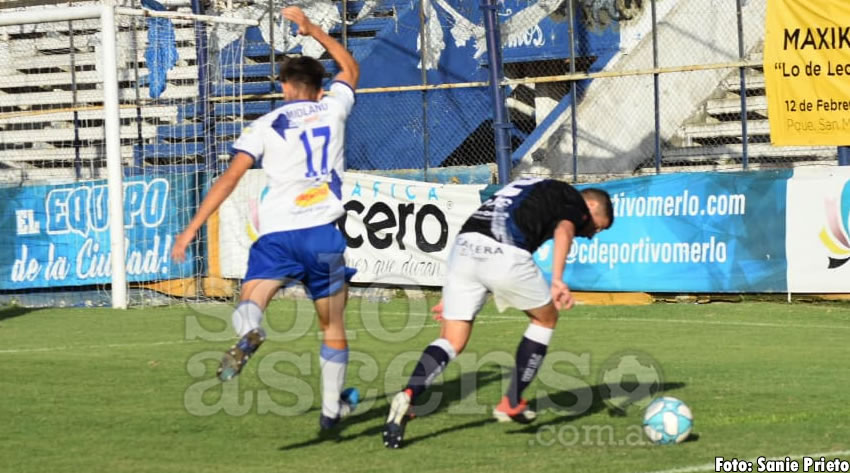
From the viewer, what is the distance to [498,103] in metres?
20.4

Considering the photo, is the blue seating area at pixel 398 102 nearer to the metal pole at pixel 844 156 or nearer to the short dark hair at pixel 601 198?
the metal pole at pixel 844 156

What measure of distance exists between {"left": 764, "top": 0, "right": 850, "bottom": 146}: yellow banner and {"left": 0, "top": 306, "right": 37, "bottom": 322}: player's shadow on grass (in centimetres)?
1016

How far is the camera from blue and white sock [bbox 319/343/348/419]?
8.60 m

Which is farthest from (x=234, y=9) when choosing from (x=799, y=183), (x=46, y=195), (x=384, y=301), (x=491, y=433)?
(x=491, y=433)

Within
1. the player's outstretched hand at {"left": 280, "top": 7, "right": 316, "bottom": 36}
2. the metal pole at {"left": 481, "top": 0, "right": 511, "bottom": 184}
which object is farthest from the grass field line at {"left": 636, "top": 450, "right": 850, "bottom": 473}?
the metal pole at {"left": 481, "top": 0, "right": 511, "bottom": 184}

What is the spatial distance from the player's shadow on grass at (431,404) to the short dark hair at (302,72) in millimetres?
2098

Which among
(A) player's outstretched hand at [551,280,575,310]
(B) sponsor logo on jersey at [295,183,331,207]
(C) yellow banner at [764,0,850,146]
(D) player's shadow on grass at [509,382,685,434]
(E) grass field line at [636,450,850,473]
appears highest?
(C) yellow banner at [764,0,850,146]

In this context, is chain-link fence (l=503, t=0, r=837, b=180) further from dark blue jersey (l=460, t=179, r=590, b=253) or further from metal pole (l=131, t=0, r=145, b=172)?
dark blue jersey (l=460, t=179, r=590, b=253)

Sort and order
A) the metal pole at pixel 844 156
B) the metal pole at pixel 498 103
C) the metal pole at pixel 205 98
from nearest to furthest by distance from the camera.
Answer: the metal pole at pixel 844 156
the metal pole at pixel 498 103
the metal pole at pixel 205 98

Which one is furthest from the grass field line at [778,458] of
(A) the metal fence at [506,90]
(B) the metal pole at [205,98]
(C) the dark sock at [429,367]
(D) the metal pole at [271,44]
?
(D) the metal pole at [271,44]

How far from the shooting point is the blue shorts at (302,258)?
339 inches

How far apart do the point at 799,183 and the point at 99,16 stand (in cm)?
941

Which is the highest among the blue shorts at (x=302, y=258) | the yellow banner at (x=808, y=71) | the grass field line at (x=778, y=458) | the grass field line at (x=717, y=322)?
the yellow banner at (x=808, y=71)

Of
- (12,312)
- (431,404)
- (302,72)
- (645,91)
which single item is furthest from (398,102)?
(302,72)
